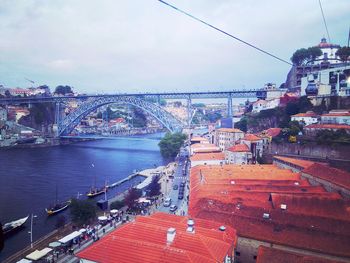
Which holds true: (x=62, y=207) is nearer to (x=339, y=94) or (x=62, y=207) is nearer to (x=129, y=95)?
(x=339, y=94)

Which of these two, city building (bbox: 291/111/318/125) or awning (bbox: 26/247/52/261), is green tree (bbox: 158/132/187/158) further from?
awning (bbox: 26/247/52/261)

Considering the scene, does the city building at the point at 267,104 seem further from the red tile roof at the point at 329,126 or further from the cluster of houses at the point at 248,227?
the cluster of houses at the point at 248,227

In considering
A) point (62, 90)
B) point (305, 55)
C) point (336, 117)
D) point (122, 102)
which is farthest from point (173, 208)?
point (62, 90)

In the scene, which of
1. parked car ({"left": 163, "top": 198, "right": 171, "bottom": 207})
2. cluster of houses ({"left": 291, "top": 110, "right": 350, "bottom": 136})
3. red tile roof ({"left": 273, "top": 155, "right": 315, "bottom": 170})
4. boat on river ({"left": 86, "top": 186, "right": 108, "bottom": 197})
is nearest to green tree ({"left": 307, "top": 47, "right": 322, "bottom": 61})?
cluster of houses ({"left": 291, "top": 110, "right": 350, "bottom": 136})

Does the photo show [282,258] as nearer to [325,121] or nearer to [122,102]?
[325,121]

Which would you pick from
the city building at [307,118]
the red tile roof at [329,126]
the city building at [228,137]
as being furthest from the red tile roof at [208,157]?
the red tile roof at [329,126]

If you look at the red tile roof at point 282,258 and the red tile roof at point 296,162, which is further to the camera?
the red tile roof at point 296,162
